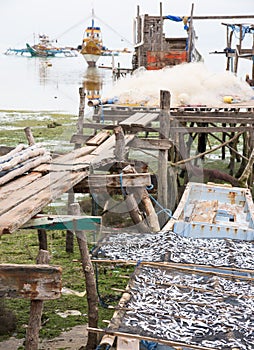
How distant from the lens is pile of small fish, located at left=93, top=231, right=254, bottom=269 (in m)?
7.88

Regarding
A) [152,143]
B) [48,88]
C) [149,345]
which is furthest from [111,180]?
[48,88]

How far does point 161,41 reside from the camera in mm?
19328

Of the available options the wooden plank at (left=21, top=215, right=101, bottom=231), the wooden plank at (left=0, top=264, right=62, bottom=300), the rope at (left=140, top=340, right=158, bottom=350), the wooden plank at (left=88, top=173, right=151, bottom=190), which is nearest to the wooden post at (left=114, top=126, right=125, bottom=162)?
the wooden plank at (left=88, top=173, right=151, bottom=190)

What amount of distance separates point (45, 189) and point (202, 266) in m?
2.39

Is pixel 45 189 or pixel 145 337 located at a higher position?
pixel 45 189

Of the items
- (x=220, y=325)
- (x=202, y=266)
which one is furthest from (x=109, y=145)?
(x=220, y=325)

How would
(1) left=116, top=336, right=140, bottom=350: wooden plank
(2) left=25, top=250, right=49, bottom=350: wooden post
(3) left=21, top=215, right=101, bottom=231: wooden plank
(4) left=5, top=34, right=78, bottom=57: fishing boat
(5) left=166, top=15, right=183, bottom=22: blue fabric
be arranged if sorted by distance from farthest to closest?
(4) left=5, top=34, right=78, bottom=57: fishing boat < (5) left=166, top=15, right=183, bottom=22: blue fabric < (3) left=21, top=215, right=101, bottom=231: wooden plank < (1) left=116, top=336, right=140, bottom=350: wooden plank < (2) left=25, top=250, right=49, bottom=350: wooden post

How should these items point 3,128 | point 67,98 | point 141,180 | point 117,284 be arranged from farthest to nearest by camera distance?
point 67,98
point 3,128
point 117,284
point 141,180

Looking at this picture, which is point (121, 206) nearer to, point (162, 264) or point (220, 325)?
point (162, 264)

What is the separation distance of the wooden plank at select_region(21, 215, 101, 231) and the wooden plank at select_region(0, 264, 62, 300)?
142 cm

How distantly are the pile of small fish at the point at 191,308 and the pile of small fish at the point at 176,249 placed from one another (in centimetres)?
44

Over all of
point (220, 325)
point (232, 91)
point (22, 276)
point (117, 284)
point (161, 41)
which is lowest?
point (117, 284)

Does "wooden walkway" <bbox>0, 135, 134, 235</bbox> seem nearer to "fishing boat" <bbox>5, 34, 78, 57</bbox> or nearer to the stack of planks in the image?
the stack of planks

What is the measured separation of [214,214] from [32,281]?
258 inches
